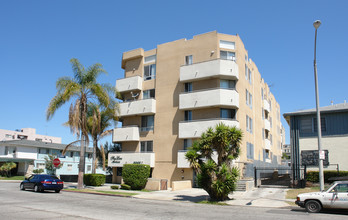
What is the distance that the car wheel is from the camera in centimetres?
1427

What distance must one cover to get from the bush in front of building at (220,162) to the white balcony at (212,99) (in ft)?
36.2

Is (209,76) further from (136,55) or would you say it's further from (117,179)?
(117,179)

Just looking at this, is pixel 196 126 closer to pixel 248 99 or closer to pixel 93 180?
pixel 248 99

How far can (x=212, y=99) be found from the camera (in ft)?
100

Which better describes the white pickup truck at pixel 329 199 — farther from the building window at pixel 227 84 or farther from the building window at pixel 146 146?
the building window at pixel 146 146

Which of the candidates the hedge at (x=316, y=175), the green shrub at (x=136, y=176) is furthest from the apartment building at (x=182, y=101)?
the hedge at (x=316, y=175)

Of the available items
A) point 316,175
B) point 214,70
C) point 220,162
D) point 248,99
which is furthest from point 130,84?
point 316,175

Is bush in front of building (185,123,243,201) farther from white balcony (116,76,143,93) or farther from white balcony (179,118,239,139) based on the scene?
white balcony (116,76,143,93)

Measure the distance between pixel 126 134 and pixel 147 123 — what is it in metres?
2.83

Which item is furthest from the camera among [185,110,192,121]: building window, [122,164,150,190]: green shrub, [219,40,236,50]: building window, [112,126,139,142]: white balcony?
[112,126,139,142]: white balcony

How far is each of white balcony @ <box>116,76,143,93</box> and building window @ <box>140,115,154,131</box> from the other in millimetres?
3633

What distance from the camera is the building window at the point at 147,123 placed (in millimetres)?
35719

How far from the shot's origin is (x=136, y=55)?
38312 millimetres

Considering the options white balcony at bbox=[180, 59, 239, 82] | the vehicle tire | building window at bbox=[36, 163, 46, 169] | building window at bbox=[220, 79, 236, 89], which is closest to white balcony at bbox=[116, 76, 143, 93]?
white balcony at bbox=[180, 59, 239, 82]
